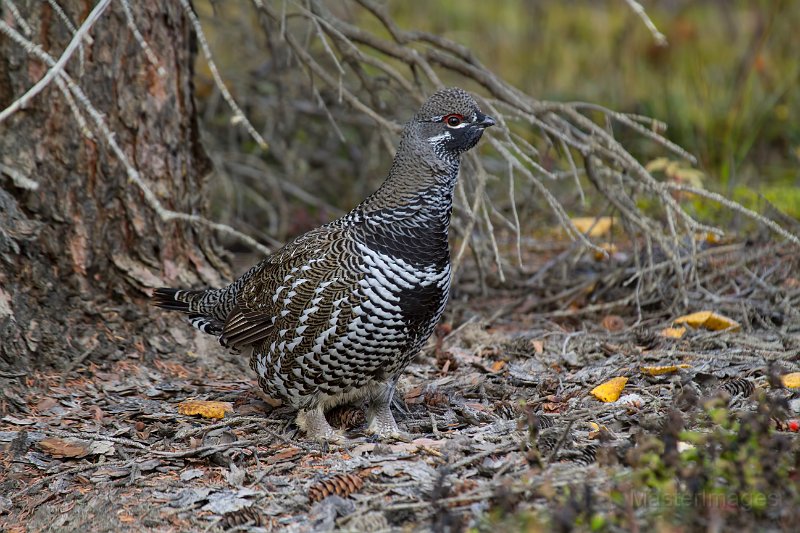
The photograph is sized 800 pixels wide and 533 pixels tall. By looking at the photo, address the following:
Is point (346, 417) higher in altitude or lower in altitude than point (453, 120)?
lower

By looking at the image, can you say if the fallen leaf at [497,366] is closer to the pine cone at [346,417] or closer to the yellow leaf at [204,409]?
the pine cone at [346,417]

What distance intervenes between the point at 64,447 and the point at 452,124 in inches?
102

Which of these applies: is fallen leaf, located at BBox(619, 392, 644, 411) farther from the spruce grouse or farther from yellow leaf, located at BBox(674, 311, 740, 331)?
yellow leaf, located at BBox(674, 311, 740, 331)

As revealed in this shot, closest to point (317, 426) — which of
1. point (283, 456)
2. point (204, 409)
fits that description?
point (283, 456)

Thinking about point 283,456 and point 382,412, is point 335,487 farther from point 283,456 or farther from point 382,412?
point 382,412

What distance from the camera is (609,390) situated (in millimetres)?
4535

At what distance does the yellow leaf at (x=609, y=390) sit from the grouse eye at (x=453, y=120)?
161 cm

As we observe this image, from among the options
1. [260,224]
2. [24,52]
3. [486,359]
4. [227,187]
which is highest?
[24,52]

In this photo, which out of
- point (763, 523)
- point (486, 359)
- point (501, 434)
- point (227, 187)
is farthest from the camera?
point (227, 187)

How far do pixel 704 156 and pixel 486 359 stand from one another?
467 centimetres

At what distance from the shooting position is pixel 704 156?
8.89 meters

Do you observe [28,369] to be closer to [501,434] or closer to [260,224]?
[501,434]

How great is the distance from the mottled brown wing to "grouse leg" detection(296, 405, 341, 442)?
0.43 meters

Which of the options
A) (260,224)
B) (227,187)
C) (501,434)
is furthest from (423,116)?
(260,224)
